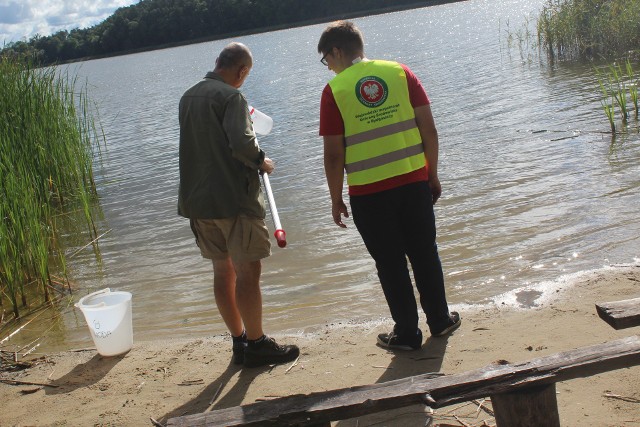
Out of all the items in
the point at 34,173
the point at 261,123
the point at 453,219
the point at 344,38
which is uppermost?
the point at 344,38

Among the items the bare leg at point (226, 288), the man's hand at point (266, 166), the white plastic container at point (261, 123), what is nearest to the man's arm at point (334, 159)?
the man's hand at point (266, 166)

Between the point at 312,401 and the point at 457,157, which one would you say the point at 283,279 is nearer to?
the point at 312,401

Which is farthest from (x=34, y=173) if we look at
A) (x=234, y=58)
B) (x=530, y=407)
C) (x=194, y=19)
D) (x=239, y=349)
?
(x=194, y=19)

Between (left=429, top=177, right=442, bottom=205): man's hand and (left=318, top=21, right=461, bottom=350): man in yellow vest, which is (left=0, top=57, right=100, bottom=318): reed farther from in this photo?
(left=429, top=177, right=442, bottom=205): man's hand

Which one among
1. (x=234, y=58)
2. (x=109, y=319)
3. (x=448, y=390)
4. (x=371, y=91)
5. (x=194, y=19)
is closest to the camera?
(x=448, y=390)

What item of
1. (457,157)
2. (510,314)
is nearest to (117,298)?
(510,314)

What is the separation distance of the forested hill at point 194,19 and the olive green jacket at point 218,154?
64.4 meters

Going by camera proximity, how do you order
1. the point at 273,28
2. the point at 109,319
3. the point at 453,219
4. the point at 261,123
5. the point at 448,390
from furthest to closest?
the point at 273,28 → the point at 453,219 → the point at 261,123 → the point at 109,319 → the point at 448,390

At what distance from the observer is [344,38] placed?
3969mm

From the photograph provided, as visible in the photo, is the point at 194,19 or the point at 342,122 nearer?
the point at 342,122

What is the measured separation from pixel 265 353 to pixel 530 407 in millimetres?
1926

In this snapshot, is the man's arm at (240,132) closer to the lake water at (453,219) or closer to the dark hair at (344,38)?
the dark hair at (344,38)

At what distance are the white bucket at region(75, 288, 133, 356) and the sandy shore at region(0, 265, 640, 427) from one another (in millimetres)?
88

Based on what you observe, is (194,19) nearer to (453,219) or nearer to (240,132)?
(453,219)
